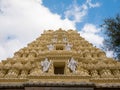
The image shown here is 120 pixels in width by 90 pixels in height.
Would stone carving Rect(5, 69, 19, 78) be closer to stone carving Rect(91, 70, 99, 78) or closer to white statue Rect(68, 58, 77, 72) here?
white statue Rect(68, 58, 77, 72)

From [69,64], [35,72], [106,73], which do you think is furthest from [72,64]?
[35,72]

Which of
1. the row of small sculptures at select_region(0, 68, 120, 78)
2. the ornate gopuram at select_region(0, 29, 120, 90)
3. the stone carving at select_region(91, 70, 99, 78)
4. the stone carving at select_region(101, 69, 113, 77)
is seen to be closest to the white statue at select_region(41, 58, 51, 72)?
the ornate gopuram at select_region(0, 29, 120, 90)

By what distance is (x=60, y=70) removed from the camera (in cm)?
2222

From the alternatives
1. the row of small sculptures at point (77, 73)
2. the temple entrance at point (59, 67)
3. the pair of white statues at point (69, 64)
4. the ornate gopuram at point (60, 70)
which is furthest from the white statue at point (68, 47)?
the row of small sculptures at point (77, 73)

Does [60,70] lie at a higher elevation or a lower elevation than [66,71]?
higher

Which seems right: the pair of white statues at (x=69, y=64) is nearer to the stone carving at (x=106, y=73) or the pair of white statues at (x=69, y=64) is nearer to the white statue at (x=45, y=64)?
the white statue at (x=45, y=64)

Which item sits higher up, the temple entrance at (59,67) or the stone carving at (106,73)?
the temple entrance at (59,67)

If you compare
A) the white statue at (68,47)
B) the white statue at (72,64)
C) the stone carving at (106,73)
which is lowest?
the stone carving at (106,73)

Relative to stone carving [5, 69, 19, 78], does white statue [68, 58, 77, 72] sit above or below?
above

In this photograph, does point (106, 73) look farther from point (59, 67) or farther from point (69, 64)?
point (59, 67)

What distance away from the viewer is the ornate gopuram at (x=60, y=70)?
16484 mm

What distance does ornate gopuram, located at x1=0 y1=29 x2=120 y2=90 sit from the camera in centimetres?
1648

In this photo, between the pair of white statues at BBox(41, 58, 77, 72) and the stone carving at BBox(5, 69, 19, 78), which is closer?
the stone carving at BBox(5, 69, 19, 78)

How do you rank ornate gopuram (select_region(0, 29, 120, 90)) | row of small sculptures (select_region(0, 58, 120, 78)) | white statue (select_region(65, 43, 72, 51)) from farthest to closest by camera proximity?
1. white statue (select_region(65, 43, 72, 51))
2. row of small sculptures (select_region(0, 58, 120, 78))
3. ornate gopuram (select_region(0, 29, 120, 90))
